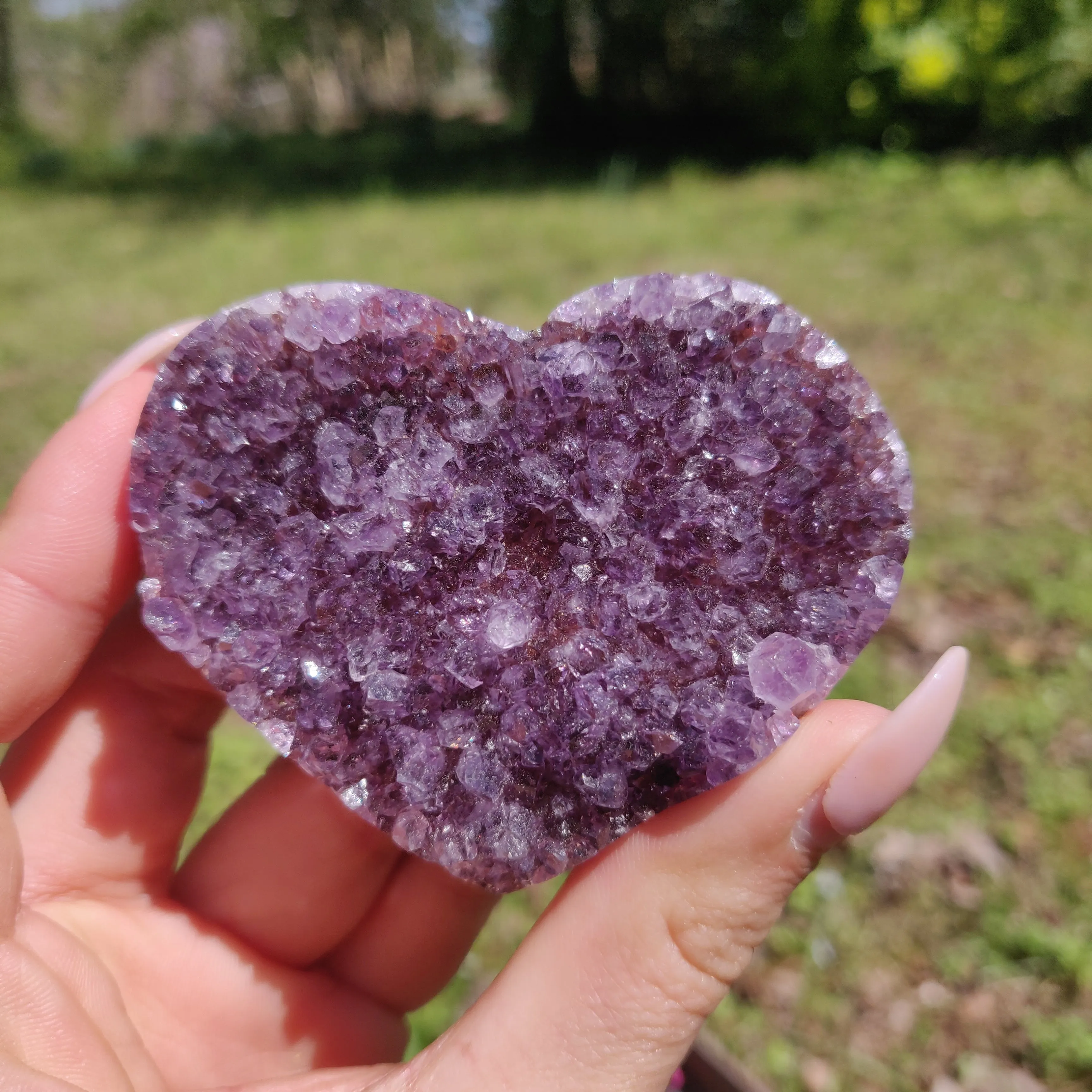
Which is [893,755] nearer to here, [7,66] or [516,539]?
[516,539]

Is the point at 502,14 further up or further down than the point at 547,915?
further up

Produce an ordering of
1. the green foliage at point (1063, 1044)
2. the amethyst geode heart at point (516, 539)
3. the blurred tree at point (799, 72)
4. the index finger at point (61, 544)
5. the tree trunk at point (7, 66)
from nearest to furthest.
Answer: the amethyst geode heart at point (516, 539), the index finger at point (61, 544), the green foliage at point (1063, 1044), the blurred tree at point (799, 72), the tree trunk at point (7, 66)

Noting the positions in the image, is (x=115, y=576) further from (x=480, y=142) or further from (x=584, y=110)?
(x=480, y=142)

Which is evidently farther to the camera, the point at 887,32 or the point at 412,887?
the point at 887,32

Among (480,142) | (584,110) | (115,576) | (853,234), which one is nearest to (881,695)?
(115,576)

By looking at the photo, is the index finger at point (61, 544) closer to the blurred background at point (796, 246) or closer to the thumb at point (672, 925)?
the thumb at point (672, 925)

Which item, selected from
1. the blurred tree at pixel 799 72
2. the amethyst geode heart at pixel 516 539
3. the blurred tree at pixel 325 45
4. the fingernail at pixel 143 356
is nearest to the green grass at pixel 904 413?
the blurred tree at pixel 799 72
